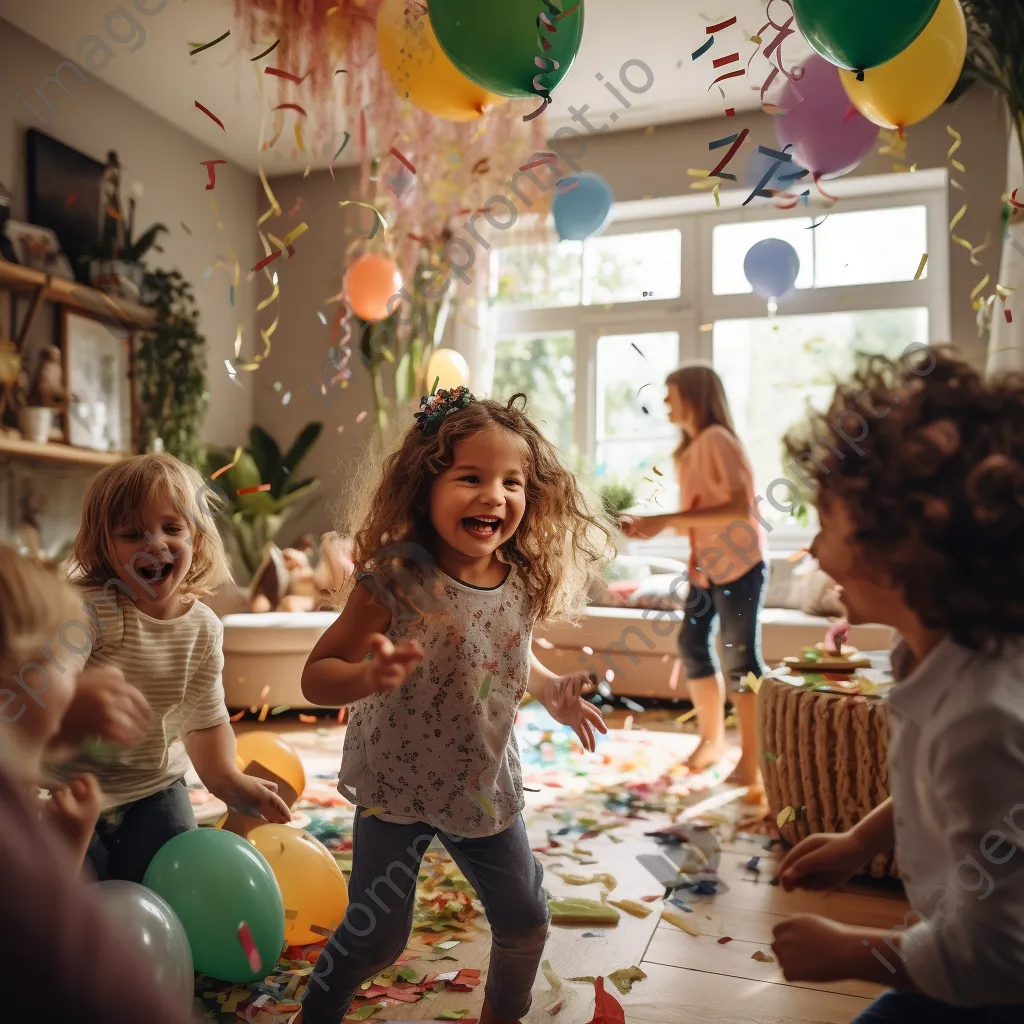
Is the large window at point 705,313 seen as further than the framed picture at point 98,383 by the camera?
Yes

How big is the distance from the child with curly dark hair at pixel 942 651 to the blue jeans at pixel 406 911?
0.57 m

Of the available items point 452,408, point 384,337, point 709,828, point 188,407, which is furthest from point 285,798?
point 384,337

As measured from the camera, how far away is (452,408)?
1.47 metres

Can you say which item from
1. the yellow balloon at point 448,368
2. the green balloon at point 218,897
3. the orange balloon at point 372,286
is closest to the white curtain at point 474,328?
the yellow balloon at point 448,368

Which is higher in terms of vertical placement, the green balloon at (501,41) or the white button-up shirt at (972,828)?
the green balloon at (501,41)

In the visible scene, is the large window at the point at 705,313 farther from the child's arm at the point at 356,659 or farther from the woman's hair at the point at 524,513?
the child's arm at the point at 356,659

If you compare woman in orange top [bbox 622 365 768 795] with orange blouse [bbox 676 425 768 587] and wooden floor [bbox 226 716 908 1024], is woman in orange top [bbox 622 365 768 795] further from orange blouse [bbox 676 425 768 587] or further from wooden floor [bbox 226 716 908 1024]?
wooden floor [bbox 226 716 908 1024]

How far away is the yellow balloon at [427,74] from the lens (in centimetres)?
248

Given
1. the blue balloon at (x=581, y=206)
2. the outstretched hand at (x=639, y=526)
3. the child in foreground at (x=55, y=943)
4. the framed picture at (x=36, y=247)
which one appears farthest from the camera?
the blue balloon at (x=581, y=206)

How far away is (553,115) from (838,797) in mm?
3989

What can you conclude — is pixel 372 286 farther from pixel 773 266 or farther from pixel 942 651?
pixel 942 651

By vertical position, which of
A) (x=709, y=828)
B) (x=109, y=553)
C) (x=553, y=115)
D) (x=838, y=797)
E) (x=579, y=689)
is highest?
(x=553, y=115)

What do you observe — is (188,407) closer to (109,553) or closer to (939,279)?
(109,553)

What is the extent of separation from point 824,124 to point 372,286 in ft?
6.72
